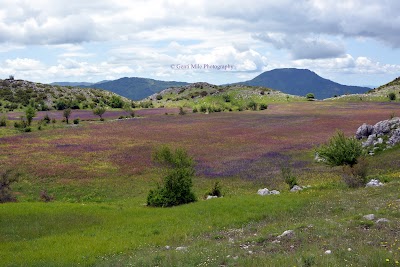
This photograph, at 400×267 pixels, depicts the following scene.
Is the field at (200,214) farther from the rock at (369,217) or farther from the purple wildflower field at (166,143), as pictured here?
the rock at (369,217)

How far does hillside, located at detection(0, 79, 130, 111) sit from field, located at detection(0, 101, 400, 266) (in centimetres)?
8303

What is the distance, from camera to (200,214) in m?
25.3

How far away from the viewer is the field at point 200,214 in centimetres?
1491

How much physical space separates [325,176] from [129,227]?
949 inches

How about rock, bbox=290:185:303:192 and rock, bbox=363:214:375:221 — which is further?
rock, bbox=290:185:303:192

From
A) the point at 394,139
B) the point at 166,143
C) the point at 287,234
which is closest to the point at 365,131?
the point at 394,139

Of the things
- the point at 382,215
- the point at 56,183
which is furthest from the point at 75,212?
the point at 382,215

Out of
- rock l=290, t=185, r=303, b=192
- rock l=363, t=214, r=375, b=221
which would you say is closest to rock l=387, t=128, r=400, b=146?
rock l=290, t=185, r=303, b=192

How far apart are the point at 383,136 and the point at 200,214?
35.9 m

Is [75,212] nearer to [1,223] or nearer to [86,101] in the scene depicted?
[1,223]

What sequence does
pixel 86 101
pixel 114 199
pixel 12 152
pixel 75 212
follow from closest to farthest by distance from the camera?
pixel 75 212, pixel 114 199, pixel 12 152, pixel 86 101

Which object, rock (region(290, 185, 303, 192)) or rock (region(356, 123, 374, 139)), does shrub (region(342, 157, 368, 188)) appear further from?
rock (region(356, 123, 374, 139))

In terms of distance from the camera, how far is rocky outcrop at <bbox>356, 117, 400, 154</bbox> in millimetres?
49031

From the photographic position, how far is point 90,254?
17.5m
